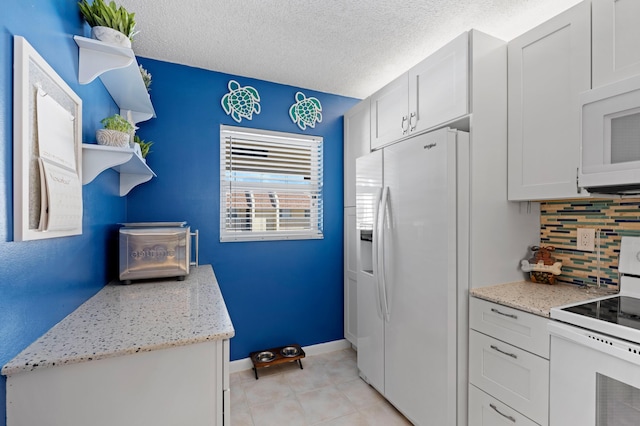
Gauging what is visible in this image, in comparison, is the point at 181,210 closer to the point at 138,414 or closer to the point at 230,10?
the point at 230,10

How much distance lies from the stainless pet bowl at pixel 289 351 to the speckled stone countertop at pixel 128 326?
1271 mm

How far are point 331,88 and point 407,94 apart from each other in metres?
0.99

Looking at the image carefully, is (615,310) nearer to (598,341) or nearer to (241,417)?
(598,341)

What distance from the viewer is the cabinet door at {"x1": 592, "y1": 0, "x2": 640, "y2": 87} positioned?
1245mm

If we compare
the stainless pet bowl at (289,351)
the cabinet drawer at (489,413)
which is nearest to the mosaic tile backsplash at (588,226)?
the cabinet drawer at (489,413)

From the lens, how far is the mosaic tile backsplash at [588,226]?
154 centimetres

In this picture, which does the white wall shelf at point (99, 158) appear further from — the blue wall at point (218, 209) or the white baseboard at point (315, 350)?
the white baseboard at point (315, 350)

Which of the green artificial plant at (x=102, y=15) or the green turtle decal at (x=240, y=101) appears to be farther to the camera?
the green turtle decal at (x=240, y=101)

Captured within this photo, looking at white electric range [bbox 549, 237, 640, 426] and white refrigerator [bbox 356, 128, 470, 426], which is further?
white refrigerator [bbox 356, 128, 470, 426]

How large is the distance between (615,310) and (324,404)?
1.76 m

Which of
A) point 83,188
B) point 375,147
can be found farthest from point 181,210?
point 375,147

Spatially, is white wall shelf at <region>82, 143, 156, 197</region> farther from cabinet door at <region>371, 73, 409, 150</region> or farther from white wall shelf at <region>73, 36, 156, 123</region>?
cabinet door at <region>371, 73, 409, 150</region>

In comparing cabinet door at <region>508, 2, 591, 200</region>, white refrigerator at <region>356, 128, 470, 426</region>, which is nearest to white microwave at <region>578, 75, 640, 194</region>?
cabinet door at <region>508, 2, 591, 200</region>

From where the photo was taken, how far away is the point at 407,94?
2.04 m
